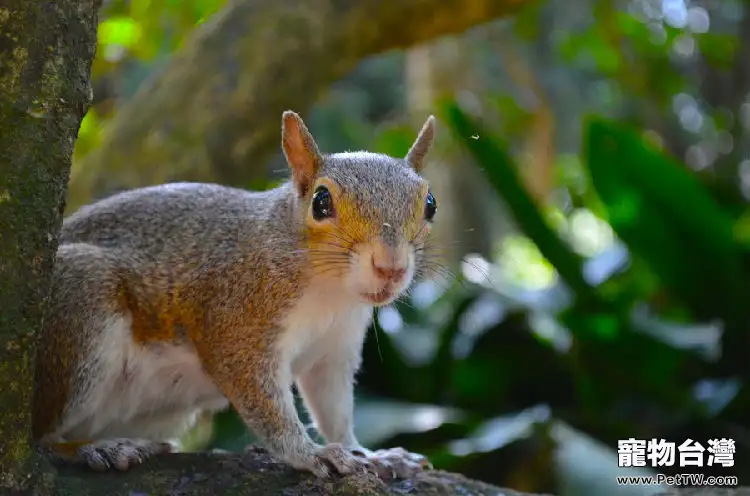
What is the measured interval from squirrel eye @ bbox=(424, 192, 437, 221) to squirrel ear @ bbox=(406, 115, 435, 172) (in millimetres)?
115

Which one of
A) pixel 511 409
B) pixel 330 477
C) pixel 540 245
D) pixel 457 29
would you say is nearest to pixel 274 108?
pixel 457 29

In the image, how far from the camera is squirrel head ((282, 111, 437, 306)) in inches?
42.3

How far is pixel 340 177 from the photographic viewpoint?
1.15m

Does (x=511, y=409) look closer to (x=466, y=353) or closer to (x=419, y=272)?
(x=466, y=353)

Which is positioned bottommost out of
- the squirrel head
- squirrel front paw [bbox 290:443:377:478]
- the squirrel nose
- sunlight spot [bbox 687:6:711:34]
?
squirrel front paw [bbox 290:443:377:478]

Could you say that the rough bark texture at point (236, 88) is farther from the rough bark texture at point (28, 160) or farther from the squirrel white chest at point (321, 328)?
the rough bark texture at point (28, 160)

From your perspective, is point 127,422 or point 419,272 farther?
point 127,422

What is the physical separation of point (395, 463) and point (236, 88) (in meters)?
1.48

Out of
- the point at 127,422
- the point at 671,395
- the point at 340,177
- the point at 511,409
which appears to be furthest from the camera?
the point at 511,409

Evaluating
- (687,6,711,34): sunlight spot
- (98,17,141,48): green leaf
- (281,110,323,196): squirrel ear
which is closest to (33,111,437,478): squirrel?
(281,110,323,196): squirrel ear

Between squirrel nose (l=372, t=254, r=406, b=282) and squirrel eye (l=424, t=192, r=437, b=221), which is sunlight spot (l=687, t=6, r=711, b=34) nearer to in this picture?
squirrel eye (l=424, t=192, r=437, b=221)

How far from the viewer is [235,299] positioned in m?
1.28

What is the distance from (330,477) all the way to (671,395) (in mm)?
1412

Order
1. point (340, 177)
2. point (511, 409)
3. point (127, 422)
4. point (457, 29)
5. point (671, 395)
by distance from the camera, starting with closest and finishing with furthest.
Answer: point (340, 177)
point (127, 422)
point (671, 395)
point (511, 409)
point (457, 29)
